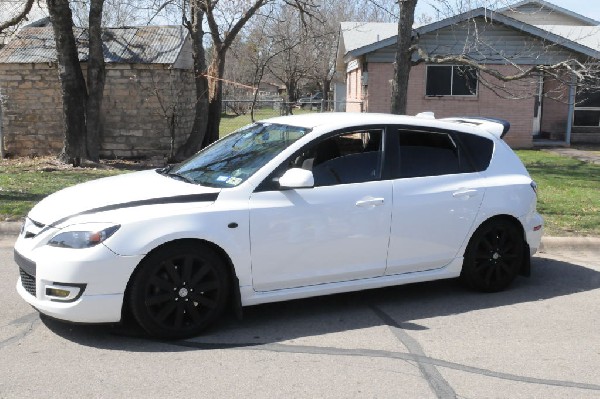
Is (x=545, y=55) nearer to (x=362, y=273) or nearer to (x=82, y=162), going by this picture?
(x=82, y=162)

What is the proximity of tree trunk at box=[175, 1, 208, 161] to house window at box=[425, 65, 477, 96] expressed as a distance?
24.1ft

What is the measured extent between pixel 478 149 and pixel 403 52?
7.66 metres

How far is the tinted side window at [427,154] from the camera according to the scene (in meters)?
5.47

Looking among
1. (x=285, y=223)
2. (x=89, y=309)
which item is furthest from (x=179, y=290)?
(x=285, y=223)

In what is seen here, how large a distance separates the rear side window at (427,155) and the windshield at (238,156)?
89 centimetres

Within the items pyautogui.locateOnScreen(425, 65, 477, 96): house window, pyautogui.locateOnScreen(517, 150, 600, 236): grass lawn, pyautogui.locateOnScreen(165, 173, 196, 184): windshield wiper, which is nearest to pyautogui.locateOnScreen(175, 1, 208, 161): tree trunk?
pyautogui.locateOnScreen(425, 65, 477, 96): house window

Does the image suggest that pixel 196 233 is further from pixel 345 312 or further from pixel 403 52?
pixel 403 52

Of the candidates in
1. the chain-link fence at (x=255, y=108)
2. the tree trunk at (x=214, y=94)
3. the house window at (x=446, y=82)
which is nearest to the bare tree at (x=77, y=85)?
the tree trunk at (x=214, y=94)

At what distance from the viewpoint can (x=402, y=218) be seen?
207 inches

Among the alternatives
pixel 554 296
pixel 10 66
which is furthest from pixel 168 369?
pixel 10 66

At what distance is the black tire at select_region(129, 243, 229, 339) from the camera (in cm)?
447

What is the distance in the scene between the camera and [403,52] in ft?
43.0

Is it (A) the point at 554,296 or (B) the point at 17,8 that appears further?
(B) the point at 17,8

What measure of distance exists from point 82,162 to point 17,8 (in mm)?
5225
